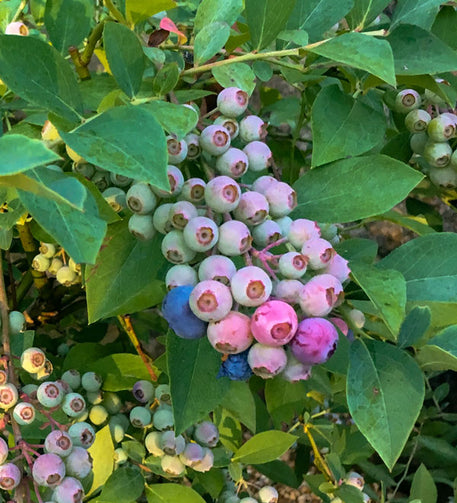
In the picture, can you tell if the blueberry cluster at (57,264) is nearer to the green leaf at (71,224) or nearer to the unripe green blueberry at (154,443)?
the unripe green blueberry at (154,443)

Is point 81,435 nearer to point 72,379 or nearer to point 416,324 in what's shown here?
point 72,379

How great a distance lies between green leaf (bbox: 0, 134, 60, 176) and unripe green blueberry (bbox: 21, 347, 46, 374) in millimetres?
401

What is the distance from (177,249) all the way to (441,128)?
396mm

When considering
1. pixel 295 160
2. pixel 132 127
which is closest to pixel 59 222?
pixel 132 127

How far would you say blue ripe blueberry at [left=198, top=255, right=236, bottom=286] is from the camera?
447 mm

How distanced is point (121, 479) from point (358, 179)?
1.46 feet

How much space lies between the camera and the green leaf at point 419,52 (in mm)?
519

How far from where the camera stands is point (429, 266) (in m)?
0.52

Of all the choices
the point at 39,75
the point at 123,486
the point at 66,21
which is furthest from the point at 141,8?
the point at 123,486

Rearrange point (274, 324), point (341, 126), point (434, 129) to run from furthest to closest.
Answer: point (434, 129)
point (341, 126)
point (274, 324)

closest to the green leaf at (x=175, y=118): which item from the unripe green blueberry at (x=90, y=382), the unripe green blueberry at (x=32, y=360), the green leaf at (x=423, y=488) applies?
the unripe green blueberry at (x=32, y=360)

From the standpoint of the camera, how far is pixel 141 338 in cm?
117

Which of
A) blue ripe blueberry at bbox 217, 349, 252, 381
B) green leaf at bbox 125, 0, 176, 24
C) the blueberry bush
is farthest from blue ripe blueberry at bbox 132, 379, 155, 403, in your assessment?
green leaf at bbox 125, 0, 176, 24

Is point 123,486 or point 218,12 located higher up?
point 218,12
